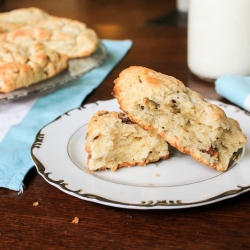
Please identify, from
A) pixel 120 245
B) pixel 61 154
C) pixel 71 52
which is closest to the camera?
pixel 120 245

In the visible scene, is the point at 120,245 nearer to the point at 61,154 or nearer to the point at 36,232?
the point at 36,232

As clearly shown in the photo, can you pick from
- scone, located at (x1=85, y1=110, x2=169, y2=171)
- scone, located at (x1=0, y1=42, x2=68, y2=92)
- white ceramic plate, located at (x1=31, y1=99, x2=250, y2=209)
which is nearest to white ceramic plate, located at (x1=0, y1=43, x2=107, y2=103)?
scone, located at (x1=0, y1=42, x2=68, y2=92)

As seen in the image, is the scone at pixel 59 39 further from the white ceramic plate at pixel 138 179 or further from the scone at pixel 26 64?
the white ceramic plate at pixel 138 179

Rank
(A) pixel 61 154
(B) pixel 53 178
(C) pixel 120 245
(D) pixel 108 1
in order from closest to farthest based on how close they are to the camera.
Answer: (C) pixel 120 245 → (B) pixel 53 178 → (A) pixel 61 154 → (D) pixel 108 1

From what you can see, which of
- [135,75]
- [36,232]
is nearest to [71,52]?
[135,75]

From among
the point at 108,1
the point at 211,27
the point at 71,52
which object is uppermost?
the point at 211,27

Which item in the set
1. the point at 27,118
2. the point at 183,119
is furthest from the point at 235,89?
the point at 27,118

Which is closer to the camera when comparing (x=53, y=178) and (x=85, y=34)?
(x=53, y=178)

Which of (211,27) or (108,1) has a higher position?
(211,27)

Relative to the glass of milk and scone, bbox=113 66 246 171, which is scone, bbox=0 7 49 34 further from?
scone, bbox=113 66 246 171
